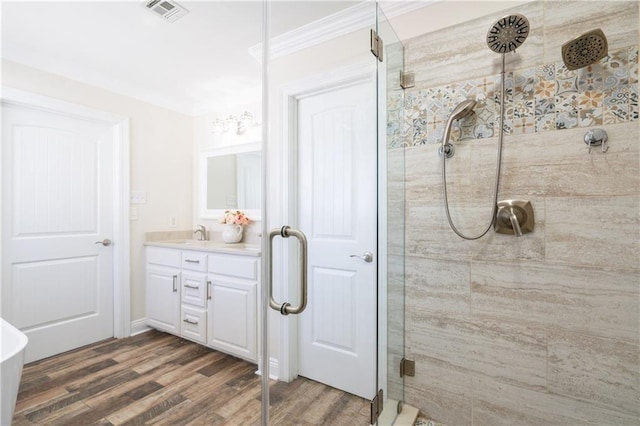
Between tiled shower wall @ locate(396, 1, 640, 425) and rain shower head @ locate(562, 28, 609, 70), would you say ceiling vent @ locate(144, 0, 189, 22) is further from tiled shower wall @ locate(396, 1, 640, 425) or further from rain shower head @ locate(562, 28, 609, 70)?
rain shower head @ locate(562, 28, 609, 70)

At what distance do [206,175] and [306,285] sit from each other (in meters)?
2.51

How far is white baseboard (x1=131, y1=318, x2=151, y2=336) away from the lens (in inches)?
95.4

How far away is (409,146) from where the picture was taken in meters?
1.48

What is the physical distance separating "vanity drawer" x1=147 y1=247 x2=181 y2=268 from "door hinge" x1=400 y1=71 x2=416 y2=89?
86.3 inches

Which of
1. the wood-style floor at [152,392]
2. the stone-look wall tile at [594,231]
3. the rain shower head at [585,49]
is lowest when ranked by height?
the wood-style floor at [152,392]

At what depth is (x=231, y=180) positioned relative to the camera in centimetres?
288

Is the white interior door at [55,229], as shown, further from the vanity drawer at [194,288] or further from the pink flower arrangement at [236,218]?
the pink flower arrangement at [236,218]

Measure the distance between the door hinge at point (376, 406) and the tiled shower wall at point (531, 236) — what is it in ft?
1.19

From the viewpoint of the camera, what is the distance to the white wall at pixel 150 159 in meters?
2.05

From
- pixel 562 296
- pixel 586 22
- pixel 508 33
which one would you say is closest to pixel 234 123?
pixel 508 33

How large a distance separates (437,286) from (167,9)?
2269mm

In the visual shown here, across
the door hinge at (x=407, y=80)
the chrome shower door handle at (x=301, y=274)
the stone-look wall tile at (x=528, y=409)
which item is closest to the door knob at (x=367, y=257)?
the chrome shower door handle at (x=301, y=274)

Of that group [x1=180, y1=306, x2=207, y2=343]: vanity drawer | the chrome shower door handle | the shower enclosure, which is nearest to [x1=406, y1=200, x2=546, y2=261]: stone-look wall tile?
the shower enclosure

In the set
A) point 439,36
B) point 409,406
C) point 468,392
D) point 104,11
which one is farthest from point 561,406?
point 104,11
